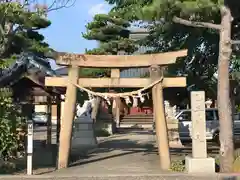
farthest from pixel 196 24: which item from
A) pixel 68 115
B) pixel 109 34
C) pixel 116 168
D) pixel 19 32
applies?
pixel 109 34

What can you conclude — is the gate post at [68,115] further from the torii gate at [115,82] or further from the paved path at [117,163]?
the paved path at [117,163]

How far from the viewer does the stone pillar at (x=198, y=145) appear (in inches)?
499

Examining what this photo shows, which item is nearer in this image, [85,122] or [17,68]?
[17,68]

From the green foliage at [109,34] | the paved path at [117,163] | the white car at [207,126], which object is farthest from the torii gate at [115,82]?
the green foliage at [109,34]

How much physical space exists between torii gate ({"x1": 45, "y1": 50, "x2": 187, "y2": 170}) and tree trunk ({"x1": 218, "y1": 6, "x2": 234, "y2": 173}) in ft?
3.64

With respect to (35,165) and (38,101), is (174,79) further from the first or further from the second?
(38,101)

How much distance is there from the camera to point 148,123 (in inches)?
1902

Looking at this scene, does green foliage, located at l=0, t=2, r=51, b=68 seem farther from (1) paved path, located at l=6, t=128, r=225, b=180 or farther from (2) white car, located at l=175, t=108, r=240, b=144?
(2) white car, located at l=175, t=108, r=240, b=144

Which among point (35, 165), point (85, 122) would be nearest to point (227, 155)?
point (35, 165)

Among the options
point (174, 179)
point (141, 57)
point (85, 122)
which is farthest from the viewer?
point (85, 122)

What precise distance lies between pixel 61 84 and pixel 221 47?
456 cm

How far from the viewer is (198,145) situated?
1298 cm

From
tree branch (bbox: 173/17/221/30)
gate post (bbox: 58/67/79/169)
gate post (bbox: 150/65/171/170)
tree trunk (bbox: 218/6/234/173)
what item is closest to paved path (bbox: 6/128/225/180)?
gate post (bbox: 150/65/171/170)

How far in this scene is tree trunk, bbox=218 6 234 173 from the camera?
42.9ft
